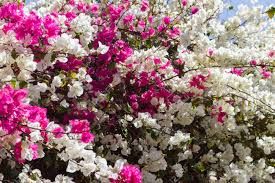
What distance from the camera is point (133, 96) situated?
3.79 metres

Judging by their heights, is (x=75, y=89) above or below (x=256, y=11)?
below

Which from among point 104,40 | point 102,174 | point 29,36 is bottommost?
point 102,174

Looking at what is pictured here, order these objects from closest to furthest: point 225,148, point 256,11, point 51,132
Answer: point 51,132, point 225,148, point 256,11

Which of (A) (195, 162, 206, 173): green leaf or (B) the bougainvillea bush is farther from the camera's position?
(A) (195, 162, 206, 173): green leaf

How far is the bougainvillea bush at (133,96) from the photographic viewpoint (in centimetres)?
281

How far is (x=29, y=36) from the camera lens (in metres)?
2.82

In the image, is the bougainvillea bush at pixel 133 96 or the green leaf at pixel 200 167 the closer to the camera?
the bougainvillea bush at pixel 133 96

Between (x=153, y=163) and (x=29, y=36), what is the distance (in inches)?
46.4

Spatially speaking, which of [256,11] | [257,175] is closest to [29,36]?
[257,175]

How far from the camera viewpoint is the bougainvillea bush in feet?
9.21

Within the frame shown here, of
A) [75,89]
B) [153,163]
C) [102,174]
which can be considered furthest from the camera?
[153,163]

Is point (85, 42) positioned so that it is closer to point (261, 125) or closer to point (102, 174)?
point (102, 174)

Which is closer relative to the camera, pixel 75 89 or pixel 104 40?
pixel 75 89

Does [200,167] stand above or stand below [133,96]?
below
